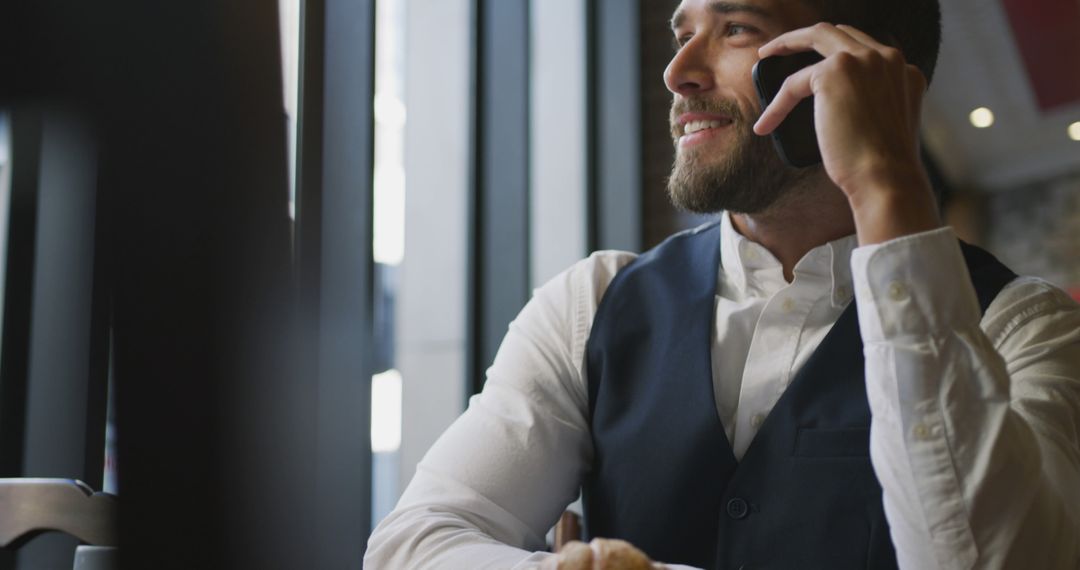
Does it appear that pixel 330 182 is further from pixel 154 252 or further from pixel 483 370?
pixel 483 370

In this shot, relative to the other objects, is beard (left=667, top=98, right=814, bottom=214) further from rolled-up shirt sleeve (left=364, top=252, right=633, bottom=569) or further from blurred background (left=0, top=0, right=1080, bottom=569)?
blurred background (left=0, top=0, right=1080, bottom=569)

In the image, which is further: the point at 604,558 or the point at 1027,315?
the point at 1027,315

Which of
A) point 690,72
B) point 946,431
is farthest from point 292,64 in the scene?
point 946,431

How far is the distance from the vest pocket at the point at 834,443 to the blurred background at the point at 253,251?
0.64m

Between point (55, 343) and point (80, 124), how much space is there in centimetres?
20

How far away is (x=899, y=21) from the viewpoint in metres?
1.58

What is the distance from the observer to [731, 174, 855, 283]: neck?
1.42 metres

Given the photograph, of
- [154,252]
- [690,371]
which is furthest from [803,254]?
[154,252]

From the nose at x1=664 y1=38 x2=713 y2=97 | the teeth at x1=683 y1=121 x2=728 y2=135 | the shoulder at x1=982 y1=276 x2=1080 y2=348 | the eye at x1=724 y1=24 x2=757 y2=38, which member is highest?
the eye at x1=724 y1=24 x2=757 y2=38

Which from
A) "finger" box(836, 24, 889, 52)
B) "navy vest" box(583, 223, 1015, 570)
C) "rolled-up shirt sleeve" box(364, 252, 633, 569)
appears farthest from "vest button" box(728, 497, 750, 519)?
"finger" box(836, 24, 889, 52)

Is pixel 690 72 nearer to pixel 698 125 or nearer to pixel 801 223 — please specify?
pixel 698 125

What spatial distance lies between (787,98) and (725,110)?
0.83ft

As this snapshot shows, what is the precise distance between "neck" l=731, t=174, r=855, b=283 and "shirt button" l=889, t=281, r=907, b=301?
0.45 metres

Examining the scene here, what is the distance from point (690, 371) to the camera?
127 cm
